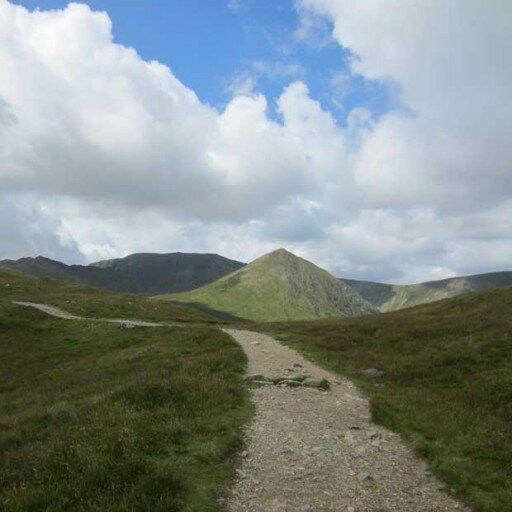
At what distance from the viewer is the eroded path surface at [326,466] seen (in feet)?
31.8

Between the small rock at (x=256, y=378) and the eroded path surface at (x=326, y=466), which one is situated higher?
the small rock at (x=256, y=378)

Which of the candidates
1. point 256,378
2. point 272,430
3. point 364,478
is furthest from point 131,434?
point 256,378

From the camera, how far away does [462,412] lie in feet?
53.9

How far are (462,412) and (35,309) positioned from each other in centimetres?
5587

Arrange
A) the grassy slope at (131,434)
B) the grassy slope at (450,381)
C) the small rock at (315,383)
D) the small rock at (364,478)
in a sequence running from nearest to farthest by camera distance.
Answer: the grassy slope at (131,434)
the small rock at (364,478)
the grassy slope at (450,381)
the small rock at (315,383)

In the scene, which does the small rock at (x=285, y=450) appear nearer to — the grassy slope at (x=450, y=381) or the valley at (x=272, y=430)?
the valley at (x=272, y=430)

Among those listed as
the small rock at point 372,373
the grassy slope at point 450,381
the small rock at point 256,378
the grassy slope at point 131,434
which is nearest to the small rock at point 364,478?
the grassy slope at point 450,381

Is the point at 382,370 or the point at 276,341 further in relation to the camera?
the point at 276,341

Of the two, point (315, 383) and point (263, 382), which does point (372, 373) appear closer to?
point (315, 383)

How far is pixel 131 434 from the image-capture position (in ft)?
40.1

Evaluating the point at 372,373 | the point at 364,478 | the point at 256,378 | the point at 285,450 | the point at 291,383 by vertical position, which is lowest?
the point at 364,478

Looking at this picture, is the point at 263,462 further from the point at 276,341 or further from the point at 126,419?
the point at 276,341

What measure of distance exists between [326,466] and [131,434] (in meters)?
5.09

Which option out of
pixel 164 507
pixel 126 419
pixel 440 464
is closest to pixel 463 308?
pixel 440 464
